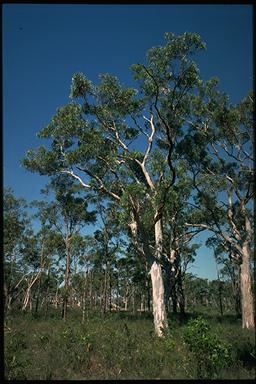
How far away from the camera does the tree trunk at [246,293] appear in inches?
775

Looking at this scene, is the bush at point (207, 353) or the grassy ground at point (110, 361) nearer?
the bush at point (207, 353)

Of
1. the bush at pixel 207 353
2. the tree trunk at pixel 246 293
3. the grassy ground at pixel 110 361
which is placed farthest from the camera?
the tree trunk at pixel 246 293

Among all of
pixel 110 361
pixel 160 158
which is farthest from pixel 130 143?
pixel 110 361

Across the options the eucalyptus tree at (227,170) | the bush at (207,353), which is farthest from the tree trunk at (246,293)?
the bush at (207,353)

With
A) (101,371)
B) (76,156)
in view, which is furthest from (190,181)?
(101,371)

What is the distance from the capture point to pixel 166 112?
19.2m

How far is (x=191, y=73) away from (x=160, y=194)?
5994mm

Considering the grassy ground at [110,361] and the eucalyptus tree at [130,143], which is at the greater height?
the eucalyptus tree at [130,143]

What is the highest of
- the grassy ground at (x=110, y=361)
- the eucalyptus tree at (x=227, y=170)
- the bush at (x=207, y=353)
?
the eucalyptus tree at (x=227, y=170)

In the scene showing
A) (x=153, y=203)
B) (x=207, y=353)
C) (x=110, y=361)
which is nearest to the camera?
(x=207, y=353)

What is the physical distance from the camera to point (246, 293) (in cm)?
2030

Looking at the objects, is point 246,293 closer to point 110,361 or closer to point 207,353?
point 110,361

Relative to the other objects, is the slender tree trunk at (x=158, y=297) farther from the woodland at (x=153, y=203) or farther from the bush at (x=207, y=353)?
the bush at (x=207, y=353)

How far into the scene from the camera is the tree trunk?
1968 cm
